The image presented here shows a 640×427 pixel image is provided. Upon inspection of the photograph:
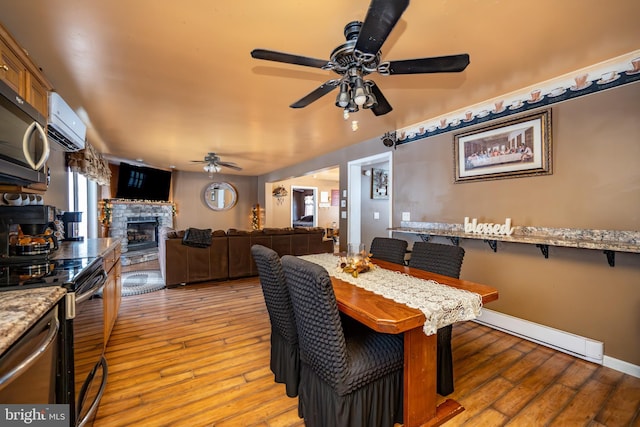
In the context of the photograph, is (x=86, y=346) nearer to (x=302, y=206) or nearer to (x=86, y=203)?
(x=86, y=203)

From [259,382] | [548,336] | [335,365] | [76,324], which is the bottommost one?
[259,382]

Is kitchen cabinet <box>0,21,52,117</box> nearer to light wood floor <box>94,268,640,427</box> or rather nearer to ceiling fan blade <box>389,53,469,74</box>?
light wood floor <box>94,268,640,427</box>

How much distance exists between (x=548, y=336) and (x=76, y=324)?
11.5 ft

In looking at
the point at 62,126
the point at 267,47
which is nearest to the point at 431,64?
the point at 267,47

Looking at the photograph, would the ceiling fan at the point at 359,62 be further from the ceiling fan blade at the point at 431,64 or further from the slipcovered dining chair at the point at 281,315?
the slipcovered dining chair at the point at 281,315

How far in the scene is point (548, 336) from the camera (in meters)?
2.54

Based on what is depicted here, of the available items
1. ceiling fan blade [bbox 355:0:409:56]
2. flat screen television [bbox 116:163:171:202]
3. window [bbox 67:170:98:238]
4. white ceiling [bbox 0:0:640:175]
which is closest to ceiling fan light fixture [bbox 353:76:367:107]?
ceiling fan blade [bbox 355:0:409:56]

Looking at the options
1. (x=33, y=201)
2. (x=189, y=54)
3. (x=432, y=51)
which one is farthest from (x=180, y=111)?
(x=432, y=51)

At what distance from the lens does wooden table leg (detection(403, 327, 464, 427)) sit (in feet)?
4.92

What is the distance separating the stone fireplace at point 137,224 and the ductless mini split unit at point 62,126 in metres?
3.78

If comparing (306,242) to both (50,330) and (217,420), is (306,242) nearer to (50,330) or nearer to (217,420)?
(217,420)

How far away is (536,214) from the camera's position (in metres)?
2.66

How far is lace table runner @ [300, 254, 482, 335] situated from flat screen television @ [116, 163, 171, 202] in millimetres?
6619

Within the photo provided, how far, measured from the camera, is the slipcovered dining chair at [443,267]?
1.86 meters
